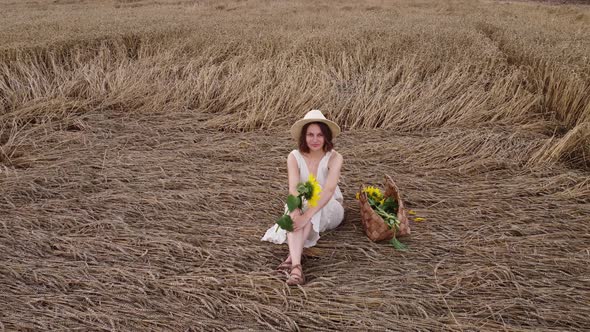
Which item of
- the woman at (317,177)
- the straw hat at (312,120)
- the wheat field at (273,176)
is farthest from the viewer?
the straw hat at (312,120)

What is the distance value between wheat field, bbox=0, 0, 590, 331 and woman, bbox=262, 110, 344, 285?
3.9 inches

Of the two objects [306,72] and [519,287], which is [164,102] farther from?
[519,287]

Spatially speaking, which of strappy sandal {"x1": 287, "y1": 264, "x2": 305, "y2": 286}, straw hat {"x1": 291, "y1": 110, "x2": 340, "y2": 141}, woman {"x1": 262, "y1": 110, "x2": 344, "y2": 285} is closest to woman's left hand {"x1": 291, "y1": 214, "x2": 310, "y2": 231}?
woman {"x1": 262, "y1": 110, "x2": 344, "y2": 285}

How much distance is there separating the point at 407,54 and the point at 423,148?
A: 215 cm

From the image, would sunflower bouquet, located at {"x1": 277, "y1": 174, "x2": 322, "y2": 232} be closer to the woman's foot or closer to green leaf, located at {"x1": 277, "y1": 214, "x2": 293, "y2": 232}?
green leaf, located at {"x1": 277, "y1": 214, "x2": 293, "y2": 232}

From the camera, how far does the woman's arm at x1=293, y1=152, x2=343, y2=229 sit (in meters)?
2.65

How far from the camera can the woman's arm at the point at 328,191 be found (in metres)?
2.65

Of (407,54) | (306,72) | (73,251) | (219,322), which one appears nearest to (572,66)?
(407,54)

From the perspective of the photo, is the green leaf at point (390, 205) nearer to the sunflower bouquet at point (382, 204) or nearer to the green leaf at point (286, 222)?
the sunflower bouquet at point (382, 204)

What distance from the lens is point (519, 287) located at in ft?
7.92

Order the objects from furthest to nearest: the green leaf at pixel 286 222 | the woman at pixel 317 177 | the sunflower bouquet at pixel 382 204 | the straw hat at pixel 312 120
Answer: the sunflower bouquet at pixel 382 204 → the straw hat at pixel 312 120 → the woman at pixel 317 177 → the green leaf at pixel 286 222

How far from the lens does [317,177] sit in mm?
2938

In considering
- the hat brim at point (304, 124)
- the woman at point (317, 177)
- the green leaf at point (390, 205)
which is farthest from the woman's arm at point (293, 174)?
the green leaf at point (390, 205)

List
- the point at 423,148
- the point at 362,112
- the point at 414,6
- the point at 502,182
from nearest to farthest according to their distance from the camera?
the point at 502,182 → the point at 423,148 → the point at 362,112 → the point at 414,6
